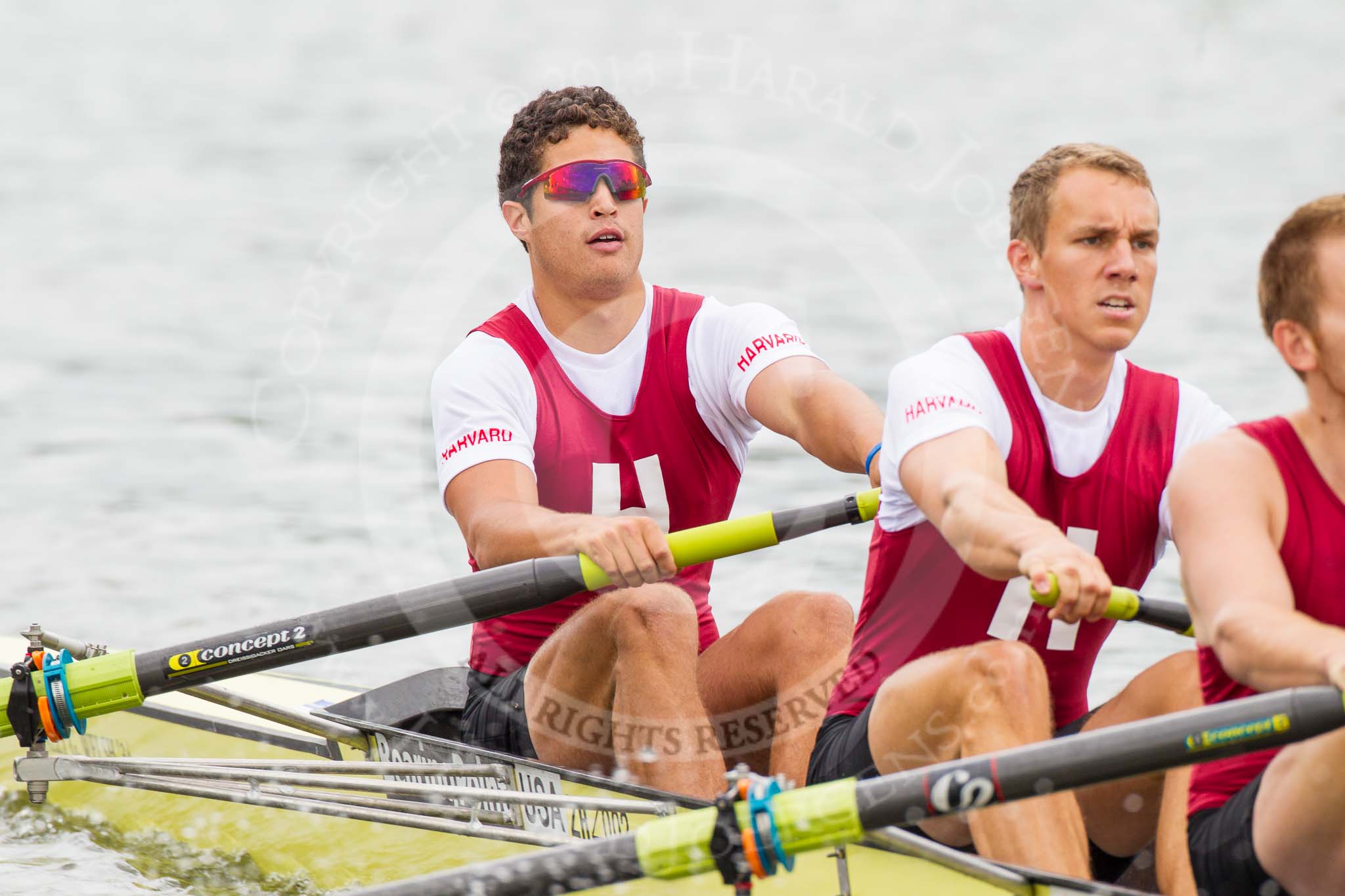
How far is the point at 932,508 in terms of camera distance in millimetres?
2580

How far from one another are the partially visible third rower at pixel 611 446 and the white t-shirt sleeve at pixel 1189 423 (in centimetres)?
67

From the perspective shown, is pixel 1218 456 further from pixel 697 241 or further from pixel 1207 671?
pixel 697 241

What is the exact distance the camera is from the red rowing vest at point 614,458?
3.50 metres

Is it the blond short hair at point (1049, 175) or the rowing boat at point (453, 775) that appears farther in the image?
the blond short hair at point (1049, 175)

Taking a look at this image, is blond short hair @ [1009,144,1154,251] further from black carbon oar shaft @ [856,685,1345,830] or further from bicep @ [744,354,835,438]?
black carbon oar shaft @ [856,685,1345,830]

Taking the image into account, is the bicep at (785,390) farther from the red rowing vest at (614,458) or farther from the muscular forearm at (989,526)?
the muscular forearm at (989,526)

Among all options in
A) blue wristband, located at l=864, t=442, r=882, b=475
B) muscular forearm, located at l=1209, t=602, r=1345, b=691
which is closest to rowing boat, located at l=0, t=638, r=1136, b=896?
muscular forearm, located at l=1209, t=602, r=1345, b=691

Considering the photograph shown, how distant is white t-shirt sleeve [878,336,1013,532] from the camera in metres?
2.65

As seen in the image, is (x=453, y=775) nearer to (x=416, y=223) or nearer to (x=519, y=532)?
(x=519, y=532)

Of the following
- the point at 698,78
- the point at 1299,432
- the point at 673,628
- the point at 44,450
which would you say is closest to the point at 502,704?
the point at 673,628

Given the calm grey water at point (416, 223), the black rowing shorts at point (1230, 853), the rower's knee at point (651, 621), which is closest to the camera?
the black rowing shorts at point (1230, 853)

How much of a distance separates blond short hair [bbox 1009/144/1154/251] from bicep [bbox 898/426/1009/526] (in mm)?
399

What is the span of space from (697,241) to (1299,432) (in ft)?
35.0

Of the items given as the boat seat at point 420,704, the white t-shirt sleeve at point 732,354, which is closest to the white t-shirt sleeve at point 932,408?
the white t-shirt sleeve at point 732,354
